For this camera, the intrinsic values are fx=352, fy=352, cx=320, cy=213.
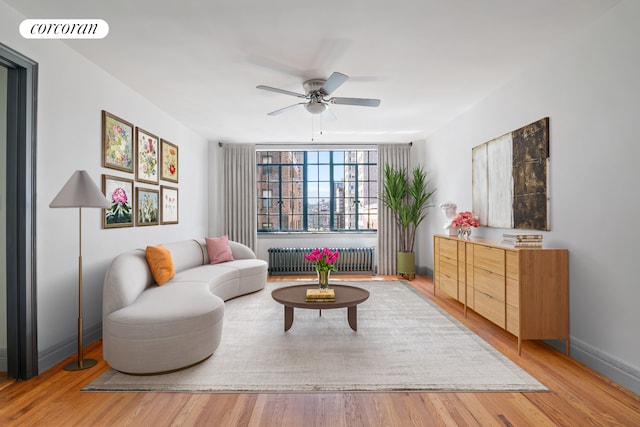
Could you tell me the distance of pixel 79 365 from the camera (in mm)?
2748

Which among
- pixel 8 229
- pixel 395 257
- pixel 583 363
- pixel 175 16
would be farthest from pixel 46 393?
pixel 395 257

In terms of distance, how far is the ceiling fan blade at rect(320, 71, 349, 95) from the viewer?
117 inches

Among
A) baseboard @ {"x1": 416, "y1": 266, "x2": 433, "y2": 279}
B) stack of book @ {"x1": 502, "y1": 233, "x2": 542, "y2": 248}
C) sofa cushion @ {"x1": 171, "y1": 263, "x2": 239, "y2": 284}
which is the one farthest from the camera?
baseboard @ {"x1": 416, "y1": 266, "x2": 433, "y2": 279}

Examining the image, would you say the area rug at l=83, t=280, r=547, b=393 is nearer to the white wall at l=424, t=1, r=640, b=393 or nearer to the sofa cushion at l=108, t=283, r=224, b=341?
the sofa cushion at l=108, t=283, r=224, b=341

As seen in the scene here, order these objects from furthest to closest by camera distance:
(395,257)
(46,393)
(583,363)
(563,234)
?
(395,257) → (563,234) → (583,363) → (46,393)

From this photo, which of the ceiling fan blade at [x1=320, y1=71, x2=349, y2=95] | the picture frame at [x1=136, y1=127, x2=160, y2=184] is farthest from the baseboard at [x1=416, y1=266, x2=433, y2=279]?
the picture frame at [x1=136, y1=127, x2=160, y2=184]

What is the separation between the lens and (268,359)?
2.85 metres

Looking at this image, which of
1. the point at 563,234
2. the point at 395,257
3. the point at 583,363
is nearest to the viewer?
the point at 583,363

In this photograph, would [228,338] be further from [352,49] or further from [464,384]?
[352,49]

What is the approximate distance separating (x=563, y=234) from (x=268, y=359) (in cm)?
270

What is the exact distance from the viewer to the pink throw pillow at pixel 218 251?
527 cm

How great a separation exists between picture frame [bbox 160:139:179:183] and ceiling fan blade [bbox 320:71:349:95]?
2629 millimetres

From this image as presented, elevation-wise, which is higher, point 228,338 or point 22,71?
point 22,71

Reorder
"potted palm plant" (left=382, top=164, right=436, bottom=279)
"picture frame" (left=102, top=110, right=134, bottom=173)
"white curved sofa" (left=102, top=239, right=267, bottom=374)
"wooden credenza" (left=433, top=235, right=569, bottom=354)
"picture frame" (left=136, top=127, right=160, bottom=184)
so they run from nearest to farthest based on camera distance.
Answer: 1. "white curved sofa" (left=102, top=239, right=267, bottom=374)
2. "wooden credenza" (left=433, top=235, right=569, bottom=354)
3. "picture frame" (left=102, top=110, right=134, bottom=173)
4. "picture frame" (left=136, top=127, right=160, bottom=184)
5. "potted palm plant" (left=382, top=164, right=436, bottom=279)
